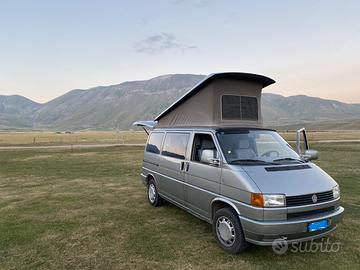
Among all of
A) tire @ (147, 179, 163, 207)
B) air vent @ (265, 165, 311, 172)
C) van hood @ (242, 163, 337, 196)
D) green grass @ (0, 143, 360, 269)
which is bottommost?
green grass @ (0, 143, 360, 269)

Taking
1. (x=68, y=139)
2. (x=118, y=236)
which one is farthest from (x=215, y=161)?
(x=68, y=139)

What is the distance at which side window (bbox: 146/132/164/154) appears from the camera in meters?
7.64

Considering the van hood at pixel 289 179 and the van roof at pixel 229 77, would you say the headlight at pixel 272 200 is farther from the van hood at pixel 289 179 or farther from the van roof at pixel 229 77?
the van roof at pixel 229 77

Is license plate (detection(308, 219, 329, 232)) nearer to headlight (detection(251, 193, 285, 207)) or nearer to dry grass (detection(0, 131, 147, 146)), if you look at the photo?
headlight (detection(251, 193, 285, 207))

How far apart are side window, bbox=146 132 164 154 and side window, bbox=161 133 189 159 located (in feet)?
1.27

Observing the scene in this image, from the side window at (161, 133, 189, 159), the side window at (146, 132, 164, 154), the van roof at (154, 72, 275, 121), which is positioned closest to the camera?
the van roof at (154, 72, 275, 121)

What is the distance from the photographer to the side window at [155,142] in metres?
7.64

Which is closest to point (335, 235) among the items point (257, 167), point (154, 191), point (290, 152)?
point (290, 152)

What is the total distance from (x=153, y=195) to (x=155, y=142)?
145 centimetres

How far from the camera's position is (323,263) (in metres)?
4.51

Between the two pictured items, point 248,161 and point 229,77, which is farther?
point 229,77

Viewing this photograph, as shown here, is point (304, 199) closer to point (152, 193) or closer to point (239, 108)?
point (239, 108)

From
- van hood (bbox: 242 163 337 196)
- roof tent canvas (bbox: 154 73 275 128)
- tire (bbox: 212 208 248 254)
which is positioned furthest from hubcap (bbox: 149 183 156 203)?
van hood (bbox: 242 163 337 196)

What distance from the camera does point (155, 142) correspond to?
7.94 metres
